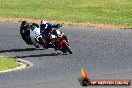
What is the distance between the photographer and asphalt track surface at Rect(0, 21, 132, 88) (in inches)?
794

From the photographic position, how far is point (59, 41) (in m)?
26.2

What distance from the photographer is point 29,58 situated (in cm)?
2555

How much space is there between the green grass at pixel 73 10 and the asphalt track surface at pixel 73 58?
455 cm

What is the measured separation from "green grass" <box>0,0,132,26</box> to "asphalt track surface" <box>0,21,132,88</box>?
4.55 meters

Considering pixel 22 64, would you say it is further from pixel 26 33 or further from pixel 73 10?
pixel 73 10

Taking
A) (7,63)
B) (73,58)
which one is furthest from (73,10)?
(7,63)

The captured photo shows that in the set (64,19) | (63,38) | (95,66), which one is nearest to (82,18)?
(64,19)

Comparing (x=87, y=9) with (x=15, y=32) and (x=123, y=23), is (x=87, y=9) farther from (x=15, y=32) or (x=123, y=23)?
(x=15, y=32)

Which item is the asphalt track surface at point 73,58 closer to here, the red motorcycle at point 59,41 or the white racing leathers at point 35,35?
the red motorcycle at point 59,41

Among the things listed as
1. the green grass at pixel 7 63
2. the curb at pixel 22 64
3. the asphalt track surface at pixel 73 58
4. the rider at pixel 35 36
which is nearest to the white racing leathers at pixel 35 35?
the rider at pixel 35 36

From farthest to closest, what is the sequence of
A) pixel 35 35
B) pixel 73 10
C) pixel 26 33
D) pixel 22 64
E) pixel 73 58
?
pixel 73 10 < pixel 26 33 < pixel 35 35 < pixel 73 58 < pixel 22 64

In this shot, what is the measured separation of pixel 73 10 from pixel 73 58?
21128 millimetres

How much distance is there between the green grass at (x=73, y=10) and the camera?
40.3 metres

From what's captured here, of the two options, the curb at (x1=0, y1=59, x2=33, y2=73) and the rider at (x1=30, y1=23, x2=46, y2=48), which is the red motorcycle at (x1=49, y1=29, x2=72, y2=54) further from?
the curb at (x1=0, y1=59, x2=33, y2=73)
